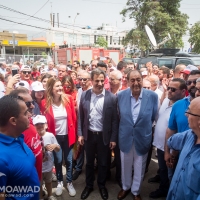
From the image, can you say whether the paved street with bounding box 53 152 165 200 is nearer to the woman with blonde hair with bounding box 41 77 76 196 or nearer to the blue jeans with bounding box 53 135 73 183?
the woman with blonde hair with bounding box 41 77 76 196

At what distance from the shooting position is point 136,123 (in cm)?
277

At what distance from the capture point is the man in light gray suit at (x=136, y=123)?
2.78 m

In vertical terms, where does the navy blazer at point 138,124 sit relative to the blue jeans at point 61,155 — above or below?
above

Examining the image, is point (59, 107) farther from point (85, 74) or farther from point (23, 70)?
point (23, 70)

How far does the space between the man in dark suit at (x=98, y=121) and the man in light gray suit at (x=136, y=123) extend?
138mm

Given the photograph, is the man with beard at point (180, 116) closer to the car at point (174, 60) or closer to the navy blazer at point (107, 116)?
the navy blazer at point (107, 116)

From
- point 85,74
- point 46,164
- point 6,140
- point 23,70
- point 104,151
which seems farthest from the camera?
point 23,70

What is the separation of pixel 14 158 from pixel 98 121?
163cm

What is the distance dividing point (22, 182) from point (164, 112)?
6.74 feet

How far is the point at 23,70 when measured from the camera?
16.0 ft

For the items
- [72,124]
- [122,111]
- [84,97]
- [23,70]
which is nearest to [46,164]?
[72,124]

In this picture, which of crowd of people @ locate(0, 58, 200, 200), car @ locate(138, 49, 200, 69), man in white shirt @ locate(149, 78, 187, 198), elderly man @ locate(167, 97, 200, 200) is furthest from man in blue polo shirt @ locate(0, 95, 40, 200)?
car @ locate(138, 49, 200, 69)

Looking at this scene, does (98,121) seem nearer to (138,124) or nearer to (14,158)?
(138,124)

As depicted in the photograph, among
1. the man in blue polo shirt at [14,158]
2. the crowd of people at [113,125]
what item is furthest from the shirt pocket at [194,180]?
the man in blue polo shirt at [14,158]
